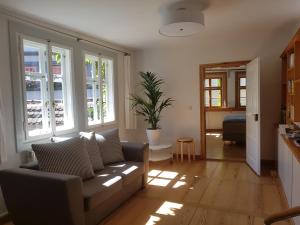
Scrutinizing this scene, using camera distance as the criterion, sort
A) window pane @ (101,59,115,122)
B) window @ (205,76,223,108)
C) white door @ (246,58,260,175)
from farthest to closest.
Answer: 1. window @ (205,76,223,108)
2. window pane @ (101,59,115,122)
3. white door @ (246,58,260,175)

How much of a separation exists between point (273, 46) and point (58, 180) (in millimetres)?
4185

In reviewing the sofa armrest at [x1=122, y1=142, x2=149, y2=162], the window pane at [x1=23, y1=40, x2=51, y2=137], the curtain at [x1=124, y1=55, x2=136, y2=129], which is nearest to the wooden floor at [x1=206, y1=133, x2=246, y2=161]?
the curtain at [x1=124, y1=55, x2=136, y2=129]

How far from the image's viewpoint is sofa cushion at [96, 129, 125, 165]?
3.43 metres

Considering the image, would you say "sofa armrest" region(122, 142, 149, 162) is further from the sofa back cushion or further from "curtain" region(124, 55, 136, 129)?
"curtain" region(124, 55, 136, 129)

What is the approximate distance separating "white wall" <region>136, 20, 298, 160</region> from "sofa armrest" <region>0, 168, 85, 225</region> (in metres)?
3.35

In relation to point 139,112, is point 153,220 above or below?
below

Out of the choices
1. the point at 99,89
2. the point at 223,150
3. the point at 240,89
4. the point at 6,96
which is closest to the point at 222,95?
the point at 240,89

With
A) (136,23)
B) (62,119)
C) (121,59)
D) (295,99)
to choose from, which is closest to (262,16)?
(295,99)

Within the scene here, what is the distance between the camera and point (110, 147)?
3.53m

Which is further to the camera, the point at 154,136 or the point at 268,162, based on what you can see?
the point at 154,136

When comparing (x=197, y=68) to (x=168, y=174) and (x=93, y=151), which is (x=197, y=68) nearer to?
(x=168, y=174)

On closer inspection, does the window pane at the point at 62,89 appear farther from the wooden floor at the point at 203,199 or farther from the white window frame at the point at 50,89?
the wooden floor at the point at 203,199

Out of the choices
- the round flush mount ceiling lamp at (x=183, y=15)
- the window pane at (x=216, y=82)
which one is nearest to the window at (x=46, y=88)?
the round flush mount ceiling lamp at (x=183, y=15)

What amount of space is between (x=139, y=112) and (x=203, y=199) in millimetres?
2539
